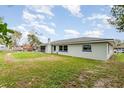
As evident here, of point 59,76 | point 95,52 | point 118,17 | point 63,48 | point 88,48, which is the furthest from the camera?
point 63,48

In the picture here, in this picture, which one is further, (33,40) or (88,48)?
(33,40)

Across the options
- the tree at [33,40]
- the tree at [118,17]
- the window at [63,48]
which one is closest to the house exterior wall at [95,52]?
the window at [63,48]

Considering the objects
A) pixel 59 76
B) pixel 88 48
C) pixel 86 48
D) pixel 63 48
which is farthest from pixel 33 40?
pixel 59 76

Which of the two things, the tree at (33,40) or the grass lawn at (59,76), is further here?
the tree at (33,40)

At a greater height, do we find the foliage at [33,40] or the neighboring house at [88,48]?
the foliage at [33,40]

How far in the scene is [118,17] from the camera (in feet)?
46.7

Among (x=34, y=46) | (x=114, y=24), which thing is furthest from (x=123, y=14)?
(x=34, y=46)

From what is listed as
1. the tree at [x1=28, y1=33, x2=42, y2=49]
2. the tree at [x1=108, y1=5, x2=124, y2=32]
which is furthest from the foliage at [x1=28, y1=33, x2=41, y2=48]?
the tree at [x1=108, y1=5, x2=124, y2=32]

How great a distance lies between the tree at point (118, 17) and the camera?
13.5 m

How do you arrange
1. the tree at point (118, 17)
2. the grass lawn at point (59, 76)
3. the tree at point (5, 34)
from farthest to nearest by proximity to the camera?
the tree at point (118, 17) < the grass lawn at point (59, 76) < the tree at point (5, 34)

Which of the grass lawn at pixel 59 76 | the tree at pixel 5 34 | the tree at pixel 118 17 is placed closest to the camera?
the tree at pixel 5 34

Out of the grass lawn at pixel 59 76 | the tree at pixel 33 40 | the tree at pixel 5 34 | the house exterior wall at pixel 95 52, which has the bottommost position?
the grass lawn at pixel 59 76

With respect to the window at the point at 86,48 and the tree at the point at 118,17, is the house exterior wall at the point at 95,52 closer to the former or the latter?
the window at the point at 86,48

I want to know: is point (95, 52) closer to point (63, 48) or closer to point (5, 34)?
point (63, 48)
